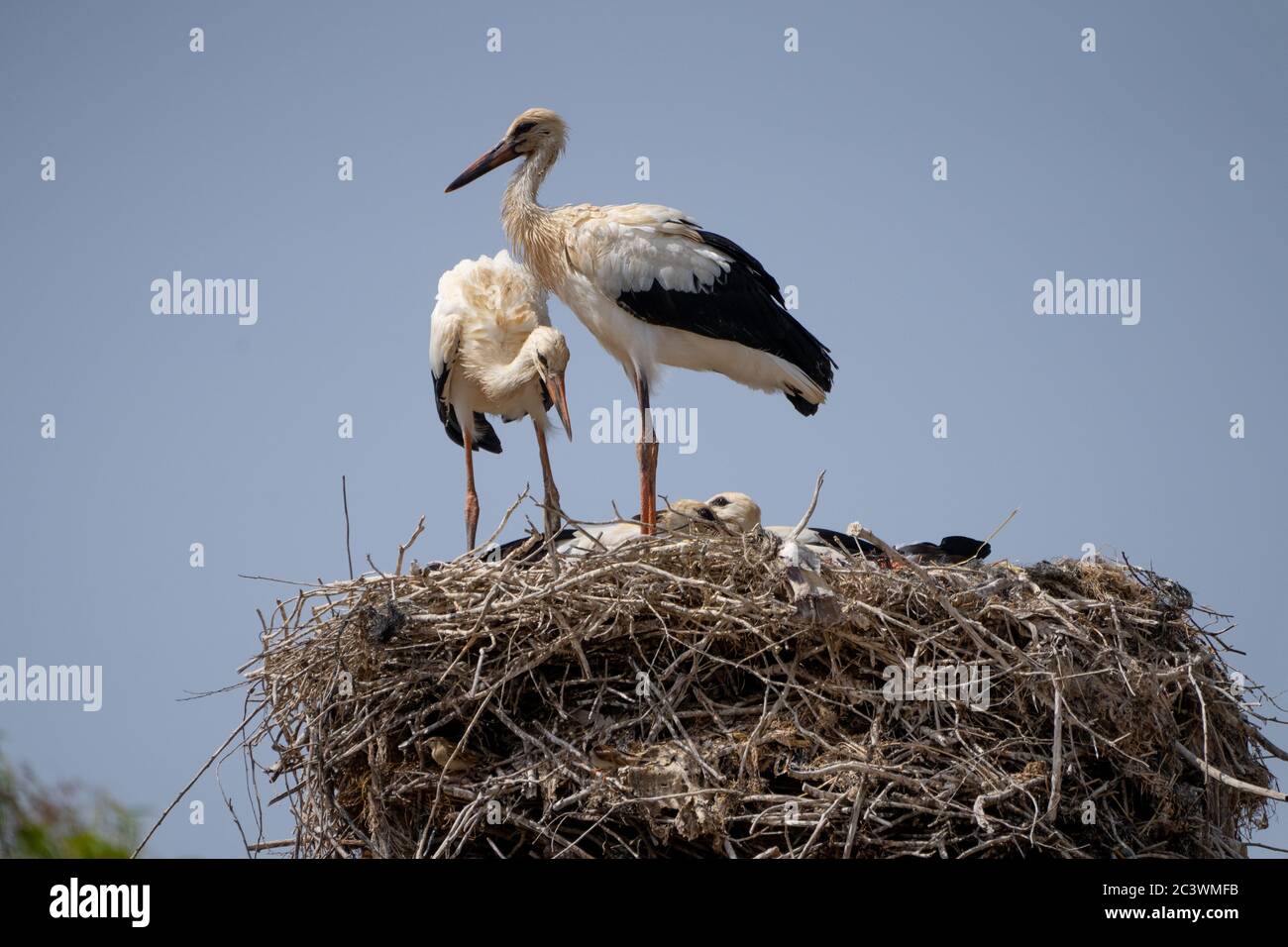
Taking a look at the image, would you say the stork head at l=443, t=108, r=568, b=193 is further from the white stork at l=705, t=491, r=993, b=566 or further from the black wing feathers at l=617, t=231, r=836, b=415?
the white stork at l=705, t=491, r=993, b=566

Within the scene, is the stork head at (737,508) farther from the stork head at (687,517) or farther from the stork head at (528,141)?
the stork head at (528,141)

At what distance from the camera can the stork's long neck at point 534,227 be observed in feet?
27.1

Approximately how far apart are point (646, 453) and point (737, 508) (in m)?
0.75

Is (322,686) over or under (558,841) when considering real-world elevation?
over

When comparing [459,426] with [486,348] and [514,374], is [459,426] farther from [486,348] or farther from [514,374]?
[514,374]

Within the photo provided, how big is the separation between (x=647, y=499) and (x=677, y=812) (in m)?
2.81

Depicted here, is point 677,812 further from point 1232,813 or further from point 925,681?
point 1232,813

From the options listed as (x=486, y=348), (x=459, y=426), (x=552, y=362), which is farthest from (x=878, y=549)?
(x=459, y=426)

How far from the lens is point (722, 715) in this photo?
578 cm

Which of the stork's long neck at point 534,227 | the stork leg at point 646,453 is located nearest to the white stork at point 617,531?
the stork leg at point 646,453

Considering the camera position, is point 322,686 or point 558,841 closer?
→ point 558,841
